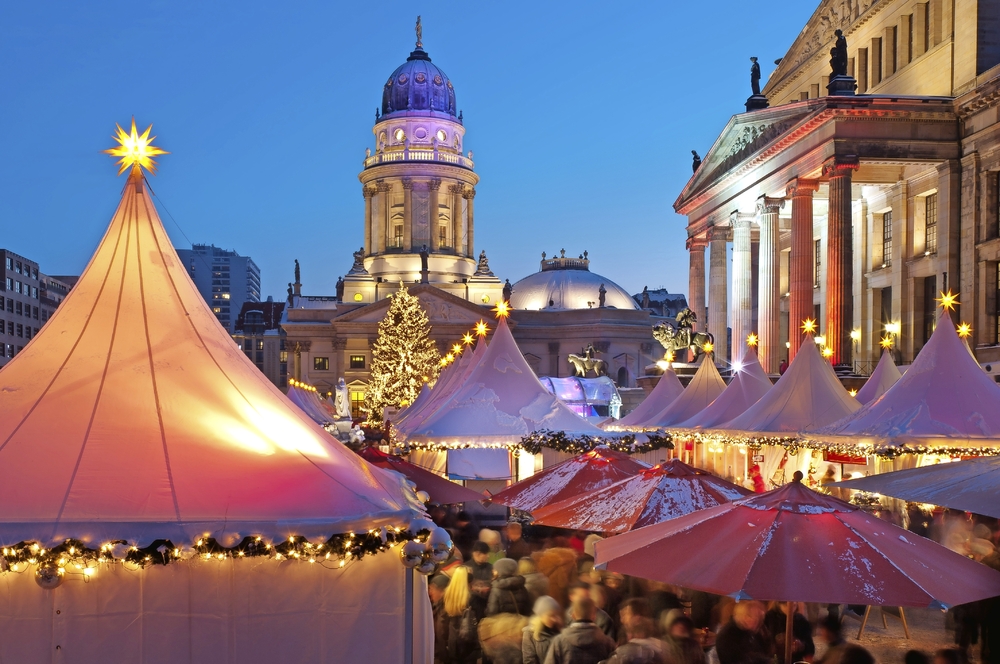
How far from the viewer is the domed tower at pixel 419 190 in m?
99.3

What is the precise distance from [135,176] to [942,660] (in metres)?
7.53

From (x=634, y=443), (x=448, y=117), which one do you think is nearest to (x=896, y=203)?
(x=634, y=443)

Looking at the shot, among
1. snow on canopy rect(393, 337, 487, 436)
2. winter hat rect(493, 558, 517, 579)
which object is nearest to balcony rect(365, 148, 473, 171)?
snow on canopy rect(393, 337, 487, 436)

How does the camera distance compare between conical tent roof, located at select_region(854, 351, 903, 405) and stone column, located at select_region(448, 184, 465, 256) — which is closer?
conical tent roof, located at select_region(854, 351, 903, 405)

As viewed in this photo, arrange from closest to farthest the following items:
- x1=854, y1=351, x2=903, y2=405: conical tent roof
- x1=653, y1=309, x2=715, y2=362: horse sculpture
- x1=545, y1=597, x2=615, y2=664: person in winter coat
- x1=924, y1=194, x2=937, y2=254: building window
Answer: x1=545, y1=597, x2=615, y2=664: person in winter coat, x1=854, y1=351, x2=903, y2=405: conical tent roof, x1=924, y1=194, x2=937, y2=254: building window, x1=653, y1=309, x2=715, y2=362: horse sculpture

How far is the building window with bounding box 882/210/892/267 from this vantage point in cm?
4456

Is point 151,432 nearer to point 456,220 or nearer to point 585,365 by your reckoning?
point 585,365

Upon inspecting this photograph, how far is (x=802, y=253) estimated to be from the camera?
134 feet

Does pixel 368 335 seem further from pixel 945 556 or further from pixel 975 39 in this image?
pixel 945 556

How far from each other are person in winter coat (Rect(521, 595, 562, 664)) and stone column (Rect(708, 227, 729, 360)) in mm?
44561

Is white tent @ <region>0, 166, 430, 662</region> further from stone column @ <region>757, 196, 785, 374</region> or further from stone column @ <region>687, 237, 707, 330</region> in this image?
stone column @ <region>687, 237, 707, 330</region>

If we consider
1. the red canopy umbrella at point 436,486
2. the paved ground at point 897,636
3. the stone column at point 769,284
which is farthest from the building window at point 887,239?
the red canopy umbrella at point 436,486

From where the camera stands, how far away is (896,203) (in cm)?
4356

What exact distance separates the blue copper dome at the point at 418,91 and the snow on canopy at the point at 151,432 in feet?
304
